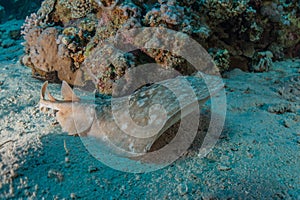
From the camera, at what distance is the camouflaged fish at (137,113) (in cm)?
245

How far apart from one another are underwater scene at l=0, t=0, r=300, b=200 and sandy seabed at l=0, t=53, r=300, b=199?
1 centimetres

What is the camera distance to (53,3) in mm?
5156

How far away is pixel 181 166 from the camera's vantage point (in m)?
2.38

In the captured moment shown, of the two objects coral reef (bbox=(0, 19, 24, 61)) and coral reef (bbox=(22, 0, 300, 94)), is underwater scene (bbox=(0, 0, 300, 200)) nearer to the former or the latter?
coral reef (bbox=(22, 0, 300, 94))

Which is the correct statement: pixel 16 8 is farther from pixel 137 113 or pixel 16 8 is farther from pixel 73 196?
pixel 73 196

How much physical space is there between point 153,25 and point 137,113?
2052 mm

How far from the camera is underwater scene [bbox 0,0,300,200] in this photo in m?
2.15

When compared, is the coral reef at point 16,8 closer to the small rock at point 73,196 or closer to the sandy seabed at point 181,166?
the sandy seabed at point 181,166

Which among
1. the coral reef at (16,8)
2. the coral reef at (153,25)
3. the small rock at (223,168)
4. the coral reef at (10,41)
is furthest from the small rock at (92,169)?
the coral reef at (16,8)

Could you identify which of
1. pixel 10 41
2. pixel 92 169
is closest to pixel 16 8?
pixel 10 41

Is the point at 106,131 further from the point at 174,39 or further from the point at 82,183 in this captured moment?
the point at 174,39

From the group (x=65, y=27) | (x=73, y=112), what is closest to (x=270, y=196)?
(x=73, y=112)

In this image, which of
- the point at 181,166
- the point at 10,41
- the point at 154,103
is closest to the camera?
the point at 181,166

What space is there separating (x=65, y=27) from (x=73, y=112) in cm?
251
